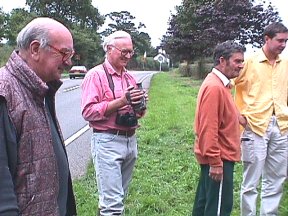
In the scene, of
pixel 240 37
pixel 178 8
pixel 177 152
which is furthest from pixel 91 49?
pixel 177 152

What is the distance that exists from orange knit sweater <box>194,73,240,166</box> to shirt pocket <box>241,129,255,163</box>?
52 centimetres

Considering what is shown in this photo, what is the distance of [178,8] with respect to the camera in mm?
35188

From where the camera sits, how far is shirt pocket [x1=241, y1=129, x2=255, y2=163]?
518cm

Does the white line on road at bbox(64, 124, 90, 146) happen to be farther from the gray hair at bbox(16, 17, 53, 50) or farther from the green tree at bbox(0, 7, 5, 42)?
the green tree at bbox(0, 7, 5, 42)

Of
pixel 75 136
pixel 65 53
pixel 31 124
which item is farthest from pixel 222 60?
pixel 75 136

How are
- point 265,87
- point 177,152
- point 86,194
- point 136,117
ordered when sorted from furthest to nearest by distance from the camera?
point 177,152 < point 86,194 < point 265,87 < point 136,117

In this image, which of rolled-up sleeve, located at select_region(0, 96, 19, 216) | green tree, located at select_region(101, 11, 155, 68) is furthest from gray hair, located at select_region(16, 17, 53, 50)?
green tree, located at select_region(101, 11, 155, 68)

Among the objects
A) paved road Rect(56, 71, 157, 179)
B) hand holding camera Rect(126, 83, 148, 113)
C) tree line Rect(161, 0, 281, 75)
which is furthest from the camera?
tree line Rect(161, 0, 281, 75)

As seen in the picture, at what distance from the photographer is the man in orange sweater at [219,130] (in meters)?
4.47

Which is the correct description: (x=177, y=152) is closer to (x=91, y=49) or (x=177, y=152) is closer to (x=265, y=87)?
(x=265, y=87)

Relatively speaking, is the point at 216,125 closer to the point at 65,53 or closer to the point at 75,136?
the point at 65,53

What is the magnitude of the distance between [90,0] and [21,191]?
8150 centimetres

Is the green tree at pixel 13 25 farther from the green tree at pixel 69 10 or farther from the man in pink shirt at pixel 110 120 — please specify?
the man in pink shirt at pixel 110 120

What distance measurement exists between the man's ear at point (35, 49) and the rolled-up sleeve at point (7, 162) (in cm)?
30
